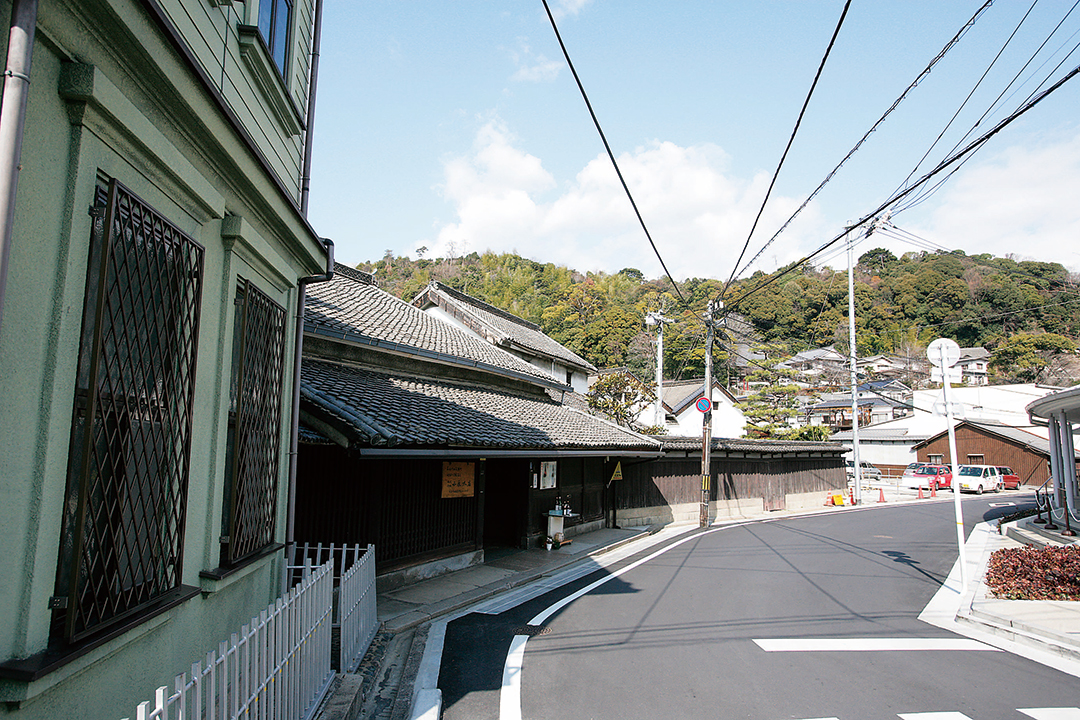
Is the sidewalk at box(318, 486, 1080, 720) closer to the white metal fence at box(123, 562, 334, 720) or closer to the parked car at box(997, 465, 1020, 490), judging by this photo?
the white metal fence at box(123, 562, 334, 720)

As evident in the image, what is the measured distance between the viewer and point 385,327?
45.4 ft

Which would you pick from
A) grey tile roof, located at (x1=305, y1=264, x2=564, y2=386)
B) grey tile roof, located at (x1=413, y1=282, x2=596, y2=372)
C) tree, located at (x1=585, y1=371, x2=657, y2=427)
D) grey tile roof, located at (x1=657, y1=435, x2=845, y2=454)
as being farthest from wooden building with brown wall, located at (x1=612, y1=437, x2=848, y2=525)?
grey tile roof, located at (x1=413, y1=282, x2=596, y2=372)

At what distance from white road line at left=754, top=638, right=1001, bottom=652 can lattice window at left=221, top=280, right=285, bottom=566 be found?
21.3ft

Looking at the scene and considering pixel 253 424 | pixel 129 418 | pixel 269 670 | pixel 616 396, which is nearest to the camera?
pixel 129 418

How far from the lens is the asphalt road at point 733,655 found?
5.97 metres

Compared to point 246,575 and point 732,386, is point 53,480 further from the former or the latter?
point 732,386

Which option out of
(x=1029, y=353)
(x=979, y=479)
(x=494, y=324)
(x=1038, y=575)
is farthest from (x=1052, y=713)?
(x=1029, y=353)

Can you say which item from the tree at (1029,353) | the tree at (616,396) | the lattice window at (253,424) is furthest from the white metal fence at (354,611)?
the tree at (1029,353)

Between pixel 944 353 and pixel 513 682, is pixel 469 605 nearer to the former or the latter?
pixel 513 682

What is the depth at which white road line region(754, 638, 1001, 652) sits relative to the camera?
310 inches

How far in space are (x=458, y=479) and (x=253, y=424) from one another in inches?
277

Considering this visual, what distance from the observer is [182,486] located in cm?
404

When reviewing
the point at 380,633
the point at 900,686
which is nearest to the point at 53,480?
the point at 380,633

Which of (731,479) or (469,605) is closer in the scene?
(469,605)
